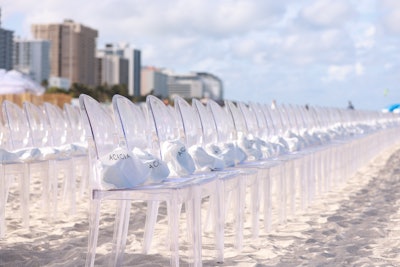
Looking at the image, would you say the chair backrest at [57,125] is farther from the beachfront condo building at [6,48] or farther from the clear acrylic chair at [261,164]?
the beachfront condo building at [6,48]

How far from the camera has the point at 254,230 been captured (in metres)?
4.23

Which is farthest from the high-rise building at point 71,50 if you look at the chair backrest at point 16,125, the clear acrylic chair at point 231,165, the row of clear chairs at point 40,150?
the clear acrylic chair at point 231,165

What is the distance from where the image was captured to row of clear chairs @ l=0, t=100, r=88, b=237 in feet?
13.7

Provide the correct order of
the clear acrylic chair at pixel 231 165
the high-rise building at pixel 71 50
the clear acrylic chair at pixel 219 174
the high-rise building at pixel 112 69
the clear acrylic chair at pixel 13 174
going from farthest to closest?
the high-rise building at pixel 112 69 → the high-rise building at pixel 71 50 → the clear acrylic chair at pixel 13 174 → the clear acrylic chair at pixel 231 165 → the clear acrylic chair at pixel 219 174

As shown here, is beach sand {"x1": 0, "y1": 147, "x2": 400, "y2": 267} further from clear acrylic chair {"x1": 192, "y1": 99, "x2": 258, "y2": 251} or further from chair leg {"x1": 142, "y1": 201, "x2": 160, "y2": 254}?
clear acrylic chair {"x1": 192, "y1": 99, "x2": 258, "y2": 251}

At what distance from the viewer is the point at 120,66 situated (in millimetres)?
146625

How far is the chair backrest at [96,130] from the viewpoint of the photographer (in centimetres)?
288

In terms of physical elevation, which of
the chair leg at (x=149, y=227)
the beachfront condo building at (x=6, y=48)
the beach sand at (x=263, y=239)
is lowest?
the beach sand at (x=263, y=239)

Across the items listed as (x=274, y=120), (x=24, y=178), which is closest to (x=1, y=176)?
(x=24, y=178)

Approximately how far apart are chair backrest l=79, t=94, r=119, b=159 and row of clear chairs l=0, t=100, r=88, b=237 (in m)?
Result: 1.12

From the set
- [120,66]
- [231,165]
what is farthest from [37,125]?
[120,66]

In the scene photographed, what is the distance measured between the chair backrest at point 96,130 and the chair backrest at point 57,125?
92.7 inches

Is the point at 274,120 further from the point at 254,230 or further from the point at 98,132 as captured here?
the point at 98,132

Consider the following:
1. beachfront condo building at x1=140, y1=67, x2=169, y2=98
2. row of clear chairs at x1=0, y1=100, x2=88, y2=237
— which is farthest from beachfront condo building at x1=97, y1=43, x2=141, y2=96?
row of clear chairs at x1=0, y1=100, x2=88, y2=237
